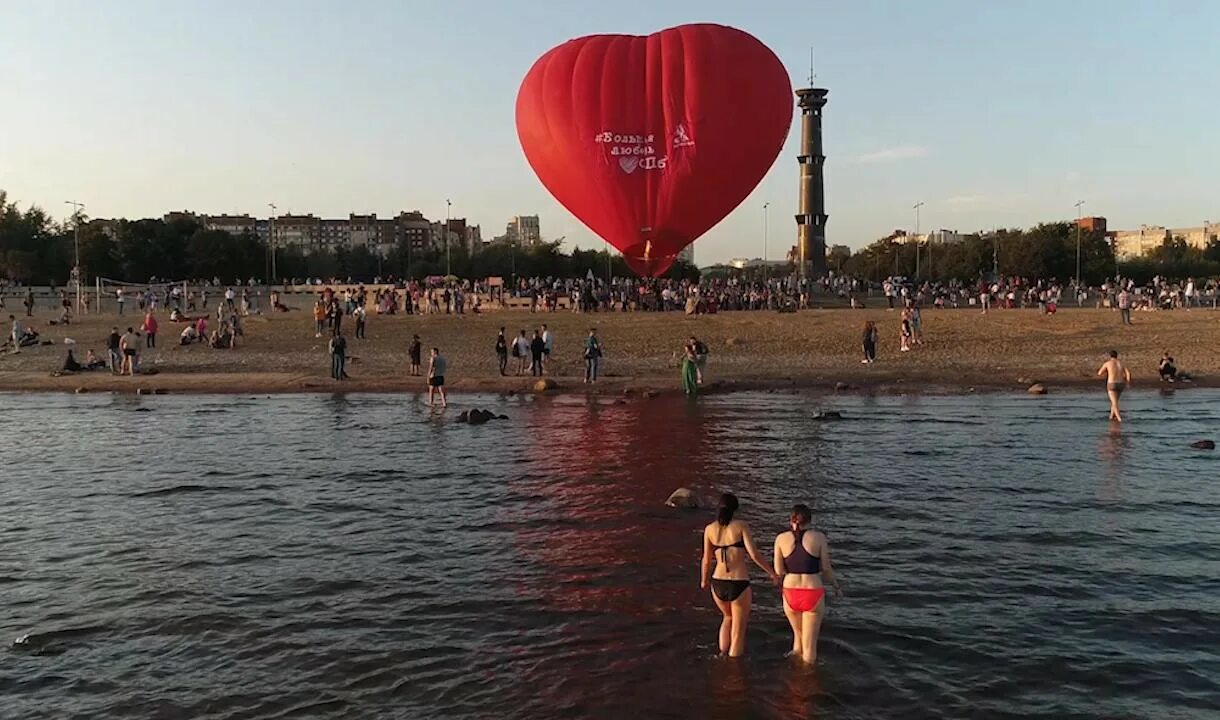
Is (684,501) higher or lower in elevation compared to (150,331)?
lower

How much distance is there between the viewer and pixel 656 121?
30578 mm

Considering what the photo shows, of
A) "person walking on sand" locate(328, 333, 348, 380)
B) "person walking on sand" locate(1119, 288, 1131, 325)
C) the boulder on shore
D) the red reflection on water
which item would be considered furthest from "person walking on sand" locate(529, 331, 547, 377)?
"person walking on sand" locate(1119, 288, 1131, 325)

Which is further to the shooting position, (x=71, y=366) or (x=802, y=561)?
(x=71, y=366)

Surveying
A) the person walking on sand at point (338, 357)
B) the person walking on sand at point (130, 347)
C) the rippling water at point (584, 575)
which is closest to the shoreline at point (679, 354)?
the person walking on sand at point (338, 357)

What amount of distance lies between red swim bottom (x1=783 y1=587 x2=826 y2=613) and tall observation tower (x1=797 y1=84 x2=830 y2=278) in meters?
93.3

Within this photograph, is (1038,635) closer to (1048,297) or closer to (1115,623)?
(1115,623)

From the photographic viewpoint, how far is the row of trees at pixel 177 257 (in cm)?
9519

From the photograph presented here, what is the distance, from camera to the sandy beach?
32.3 metres

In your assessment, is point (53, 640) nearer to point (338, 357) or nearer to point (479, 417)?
point (479, 417)

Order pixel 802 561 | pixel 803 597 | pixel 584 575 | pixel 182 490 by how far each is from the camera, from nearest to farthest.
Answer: pixel 802 561 → pixel 803 597 → pixel 584 575 → pixel 182 490

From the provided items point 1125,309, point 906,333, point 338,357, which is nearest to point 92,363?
point 338,357

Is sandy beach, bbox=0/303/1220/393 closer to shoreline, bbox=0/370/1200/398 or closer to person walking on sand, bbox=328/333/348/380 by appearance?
shoreline, bbox=0/370/1200/398

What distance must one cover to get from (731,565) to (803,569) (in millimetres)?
625

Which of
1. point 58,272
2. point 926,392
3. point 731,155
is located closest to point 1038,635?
point 926,392
